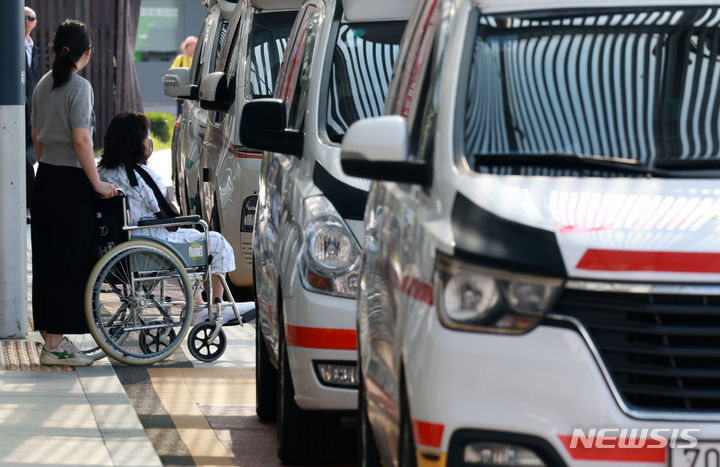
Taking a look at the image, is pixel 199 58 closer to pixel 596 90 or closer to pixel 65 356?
pixel 65 356

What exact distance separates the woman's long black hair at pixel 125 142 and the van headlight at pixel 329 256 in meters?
3.50

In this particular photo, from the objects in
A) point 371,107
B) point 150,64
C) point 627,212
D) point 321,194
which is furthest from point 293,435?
point 150,64

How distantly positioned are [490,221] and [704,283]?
55cm

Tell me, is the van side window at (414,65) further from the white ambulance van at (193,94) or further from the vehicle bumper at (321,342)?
the white ambulance van at (193,94)

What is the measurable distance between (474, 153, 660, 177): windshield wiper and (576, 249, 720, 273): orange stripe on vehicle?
0.54 meters

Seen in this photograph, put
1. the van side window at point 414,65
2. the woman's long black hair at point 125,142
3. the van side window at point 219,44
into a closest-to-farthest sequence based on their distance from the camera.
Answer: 1. the van side window at point 414,65
2. the woman's long black hair at point 125,142
3. the van side window at point 219,44

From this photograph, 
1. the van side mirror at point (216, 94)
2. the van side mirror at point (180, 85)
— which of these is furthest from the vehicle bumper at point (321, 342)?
the van side mirror at point (180, 85)

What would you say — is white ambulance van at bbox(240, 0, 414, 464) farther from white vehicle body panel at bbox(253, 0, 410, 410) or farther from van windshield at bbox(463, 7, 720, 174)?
van windshield at bbox(463, 7, 720, 174)

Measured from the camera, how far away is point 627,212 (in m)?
4.23

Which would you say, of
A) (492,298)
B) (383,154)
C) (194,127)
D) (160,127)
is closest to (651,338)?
(492,298)

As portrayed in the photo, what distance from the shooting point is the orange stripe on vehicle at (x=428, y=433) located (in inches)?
161

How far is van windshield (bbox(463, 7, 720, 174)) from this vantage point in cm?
471

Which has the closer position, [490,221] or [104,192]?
[490,221]

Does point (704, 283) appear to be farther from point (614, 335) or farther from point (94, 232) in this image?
point (94, 232)
